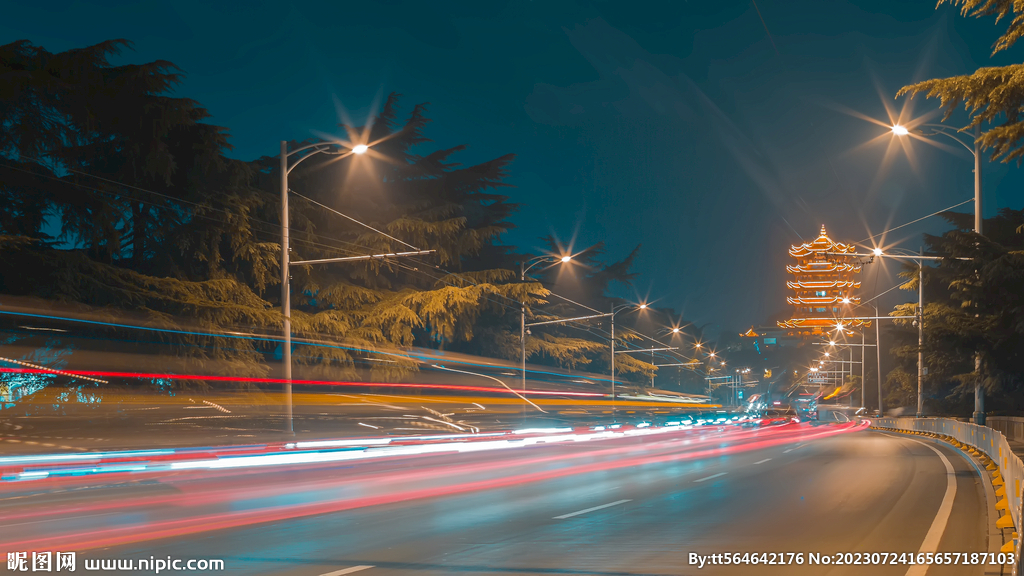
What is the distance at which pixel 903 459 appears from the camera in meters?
23.8

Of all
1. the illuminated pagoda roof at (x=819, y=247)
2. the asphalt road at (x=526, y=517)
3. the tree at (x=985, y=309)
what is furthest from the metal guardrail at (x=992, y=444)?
the illuminated pagoda roof at (x=819, y=247)

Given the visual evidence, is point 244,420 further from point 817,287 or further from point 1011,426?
point 817,287

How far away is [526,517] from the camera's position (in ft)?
40.7

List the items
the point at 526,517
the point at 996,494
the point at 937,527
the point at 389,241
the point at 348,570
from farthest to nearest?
the point at 389,241, the point at 996,494, the point at 526,517, the point at 937,527, the point at 348,570

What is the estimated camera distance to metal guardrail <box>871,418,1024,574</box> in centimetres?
1012

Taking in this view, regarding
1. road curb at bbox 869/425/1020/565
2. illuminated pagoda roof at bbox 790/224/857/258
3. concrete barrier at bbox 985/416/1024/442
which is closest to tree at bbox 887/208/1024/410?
concrete barrier at bbox 985/416/1024/442

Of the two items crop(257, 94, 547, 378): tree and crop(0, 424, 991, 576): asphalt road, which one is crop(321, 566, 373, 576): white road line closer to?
crop(0, 424, 991, 576): asphalt road

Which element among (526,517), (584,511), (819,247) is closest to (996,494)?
(584,511)

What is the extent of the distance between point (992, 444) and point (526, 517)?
13469 millimetres

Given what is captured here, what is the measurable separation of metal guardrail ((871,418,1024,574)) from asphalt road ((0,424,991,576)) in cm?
58

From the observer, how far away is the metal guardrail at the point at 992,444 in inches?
398

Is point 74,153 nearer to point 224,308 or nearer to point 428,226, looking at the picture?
point 224,308

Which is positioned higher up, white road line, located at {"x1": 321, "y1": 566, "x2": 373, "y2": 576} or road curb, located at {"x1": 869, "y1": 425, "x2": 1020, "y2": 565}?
white road line, located at {"x1": 321, "y1": 566, "x2": 373, "y2": 576}

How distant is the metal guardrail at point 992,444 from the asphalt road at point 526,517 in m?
0.58
